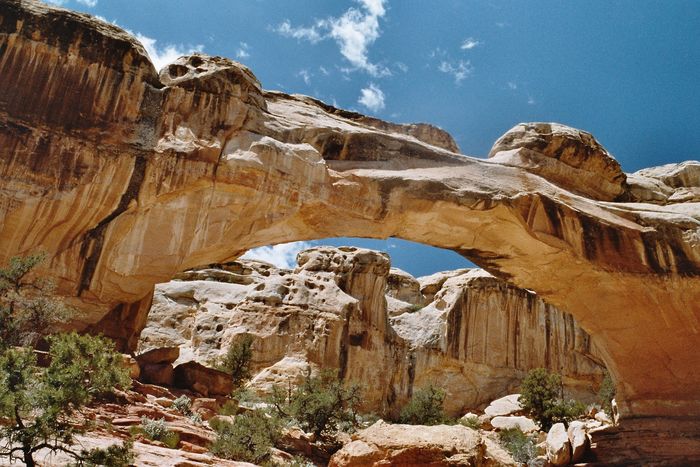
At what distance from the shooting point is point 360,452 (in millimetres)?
12305

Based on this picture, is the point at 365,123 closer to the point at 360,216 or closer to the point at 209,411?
the point at 360,216

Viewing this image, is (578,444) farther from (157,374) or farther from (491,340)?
(491,340)

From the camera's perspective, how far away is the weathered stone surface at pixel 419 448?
1171 cm

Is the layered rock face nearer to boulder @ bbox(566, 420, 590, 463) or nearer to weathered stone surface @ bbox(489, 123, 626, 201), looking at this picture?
boulder @ bbox(566, 420, 590, 463)

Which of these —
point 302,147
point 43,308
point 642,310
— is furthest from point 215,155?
point 642,310

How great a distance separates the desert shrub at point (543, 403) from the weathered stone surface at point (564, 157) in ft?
34.2

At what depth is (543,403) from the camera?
28375 mm

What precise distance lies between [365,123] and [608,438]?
11495mm

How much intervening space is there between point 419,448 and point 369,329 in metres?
22.5

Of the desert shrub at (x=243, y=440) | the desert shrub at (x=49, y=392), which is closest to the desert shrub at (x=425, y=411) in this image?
the desert shrub at (x=243, y=440)

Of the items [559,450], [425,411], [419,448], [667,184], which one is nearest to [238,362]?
[425,411]

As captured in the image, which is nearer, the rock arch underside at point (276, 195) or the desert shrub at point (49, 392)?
the desert shrub at point (49, 392)

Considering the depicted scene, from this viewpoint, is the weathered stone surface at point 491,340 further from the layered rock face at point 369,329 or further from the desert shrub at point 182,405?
the desert shrub at point 182,405

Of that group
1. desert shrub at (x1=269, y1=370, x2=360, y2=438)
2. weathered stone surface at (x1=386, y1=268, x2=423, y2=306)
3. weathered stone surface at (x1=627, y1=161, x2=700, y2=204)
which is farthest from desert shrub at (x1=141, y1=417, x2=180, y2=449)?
weathered stone surface at (x1=386, y1=268, x2=423, y2=306)
